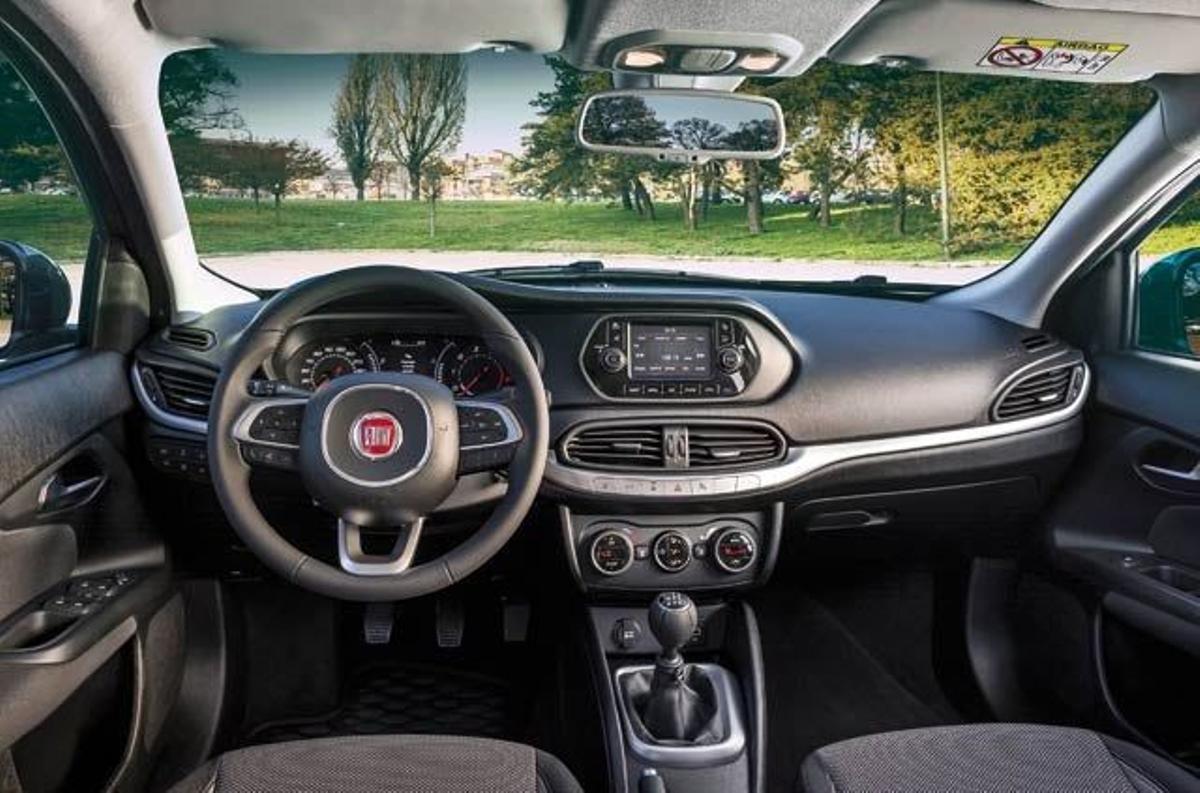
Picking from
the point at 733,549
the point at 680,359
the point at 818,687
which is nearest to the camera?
the point at 680,359

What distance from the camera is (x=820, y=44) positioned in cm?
240

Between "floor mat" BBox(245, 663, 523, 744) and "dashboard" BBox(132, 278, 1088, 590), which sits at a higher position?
"dashboard" BBox(132, 278, 1088, 590)

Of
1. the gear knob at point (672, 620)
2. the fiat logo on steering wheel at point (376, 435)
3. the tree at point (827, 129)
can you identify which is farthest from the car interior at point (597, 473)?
the tree at point (827, 129)

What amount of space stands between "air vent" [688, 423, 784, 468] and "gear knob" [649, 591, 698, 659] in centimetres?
33

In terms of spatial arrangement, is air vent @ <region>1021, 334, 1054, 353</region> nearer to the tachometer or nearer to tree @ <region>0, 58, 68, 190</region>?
the tachometer

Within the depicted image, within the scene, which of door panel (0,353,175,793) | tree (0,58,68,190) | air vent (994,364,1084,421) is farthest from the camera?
air vent (994,364,1084,421)

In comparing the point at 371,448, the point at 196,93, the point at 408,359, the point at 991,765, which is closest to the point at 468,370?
the point at 408,359

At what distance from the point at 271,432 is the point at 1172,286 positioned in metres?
2.29

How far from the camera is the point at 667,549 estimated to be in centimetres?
277

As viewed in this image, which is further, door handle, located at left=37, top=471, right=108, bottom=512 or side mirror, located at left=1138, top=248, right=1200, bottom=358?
side mirror, located at left=1138, top=248, right=1200, bottom=358

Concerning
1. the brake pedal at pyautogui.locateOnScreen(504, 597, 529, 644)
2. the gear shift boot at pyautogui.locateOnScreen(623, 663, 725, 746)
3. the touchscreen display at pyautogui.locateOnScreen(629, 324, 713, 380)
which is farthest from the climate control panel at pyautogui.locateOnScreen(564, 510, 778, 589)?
the brake pedal at pyautogui.locateOnScreen(504, 597, 529, 644)

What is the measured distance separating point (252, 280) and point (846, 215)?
161cm

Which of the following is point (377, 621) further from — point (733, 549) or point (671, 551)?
point (733, 549)

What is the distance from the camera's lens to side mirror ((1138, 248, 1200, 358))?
9.17 feet
